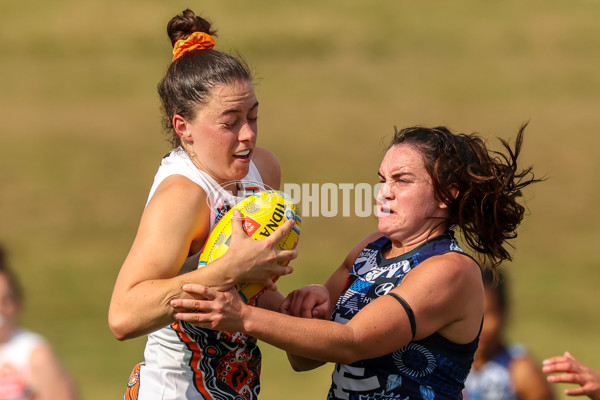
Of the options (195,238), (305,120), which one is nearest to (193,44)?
(195,238)

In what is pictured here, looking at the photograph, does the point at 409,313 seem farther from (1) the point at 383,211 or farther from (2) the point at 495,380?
(2) the point at 495,380

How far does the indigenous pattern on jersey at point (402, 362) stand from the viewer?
344cm

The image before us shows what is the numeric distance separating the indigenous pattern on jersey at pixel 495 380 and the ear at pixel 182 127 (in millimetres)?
2941

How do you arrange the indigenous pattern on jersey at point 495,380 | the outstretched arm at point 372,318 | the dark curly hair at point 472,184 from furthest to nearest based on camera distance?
the indigenous pattern on jersey at point 495,380 < the dark curly hair at point 472,184 < the outstretched arm at point 372,318

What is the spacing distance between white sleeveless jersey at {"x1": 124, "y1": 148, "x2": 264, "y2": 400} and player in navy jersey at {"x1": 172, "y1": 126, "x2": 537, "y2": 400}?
12.6 inches

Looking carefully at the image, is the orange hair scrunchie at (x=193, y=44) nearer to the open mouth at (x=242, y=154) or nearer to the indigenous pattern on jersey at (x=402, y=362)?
the open mouth at (x=242, y=154)

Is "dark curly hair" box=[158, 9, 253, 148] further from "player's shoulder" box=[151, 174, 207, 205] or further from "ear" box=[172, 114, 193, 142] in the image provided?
"player's shoulder" box=[151, 174, 207, 205]

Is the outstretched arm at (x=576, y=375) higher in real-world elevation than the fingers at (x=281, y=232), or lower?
lower

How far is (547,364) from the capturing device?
3.82 meters

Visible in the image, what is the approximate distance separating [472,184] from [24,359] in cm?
197

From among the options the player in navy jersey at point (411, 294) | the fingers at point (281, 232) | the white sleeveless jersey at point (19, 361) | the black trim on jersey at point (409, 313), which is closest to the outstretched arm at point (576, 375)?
the player in navy jersey at point (411, 294)

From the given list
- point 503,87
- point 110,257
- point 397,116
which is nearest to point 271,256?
point 110,257

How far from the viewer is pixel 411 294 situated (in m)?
3.30

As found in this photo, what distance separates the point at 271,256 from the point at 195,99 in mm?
797
